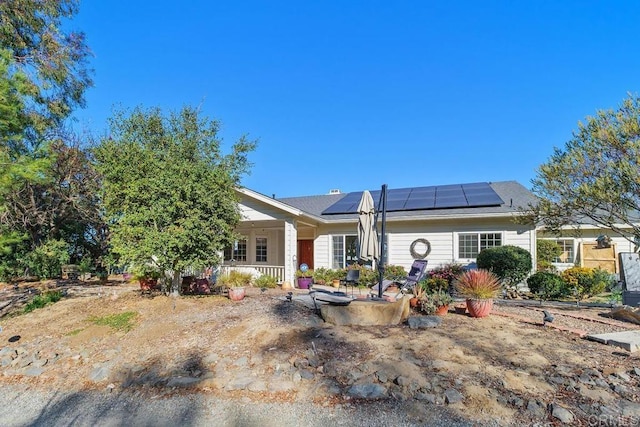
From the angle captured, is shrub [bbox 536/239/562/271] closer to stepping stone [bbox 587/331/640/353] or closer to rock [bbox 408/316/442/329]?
stepping stone [bbox 587/331/640/353]

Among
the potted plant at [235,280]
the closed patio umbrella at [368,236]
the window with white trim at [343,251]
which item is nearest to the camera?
the closed patio umbrella at [368,236]

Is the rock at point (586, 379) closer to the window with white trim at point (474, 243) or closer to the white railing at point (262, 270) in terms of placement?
the window with white trim at point (474, 243)

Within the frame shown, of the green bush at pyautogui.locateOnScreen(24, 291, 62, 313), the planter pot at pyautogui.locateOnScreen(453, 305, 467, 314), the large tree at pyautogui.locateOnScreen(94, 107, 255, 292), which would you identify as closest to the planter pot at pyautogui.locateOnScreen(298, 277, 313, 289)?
the large tree at pyautogui.locateOnScreen(94, 107, 255, 292)

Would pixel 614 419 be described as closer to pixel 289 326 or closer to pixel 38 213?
pixel 289 326

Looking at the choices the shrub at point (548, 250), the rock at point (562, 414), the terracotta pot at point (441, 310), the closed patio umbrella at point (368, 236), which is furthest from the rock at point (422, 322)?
the shrub at point (548, 250)

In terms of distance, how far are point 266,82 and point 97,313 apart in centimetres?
1136

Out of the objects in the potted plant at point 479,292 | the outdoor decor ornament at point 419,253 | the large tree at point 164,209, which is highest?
the large tree at point 164,209

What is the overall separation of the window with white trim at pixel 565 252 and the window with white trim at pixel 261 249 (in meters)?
13.9

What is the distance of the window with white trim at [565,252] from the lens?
17203 mm

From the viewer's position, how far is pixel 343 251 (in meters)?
15.1

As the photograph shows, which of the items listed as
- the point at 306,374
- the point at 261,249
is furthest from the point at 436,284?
the point at 261,249

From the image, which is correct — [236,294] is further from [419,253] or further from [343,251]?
[419,253]

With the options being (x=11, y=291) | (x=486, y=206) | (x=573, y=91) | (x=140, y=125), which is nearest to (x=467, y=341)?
(x=486, y=206)

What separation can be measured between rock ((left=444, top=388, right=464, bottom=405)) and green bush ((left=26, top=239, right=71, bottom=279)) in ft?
54.3
